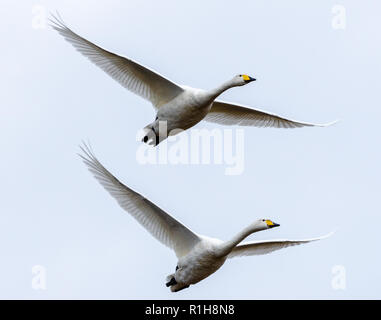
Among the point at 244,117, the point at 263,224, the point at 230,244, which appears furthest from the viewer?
the point at 244,117

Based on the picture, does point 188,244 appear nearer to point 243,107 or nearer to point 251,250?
point 251,250

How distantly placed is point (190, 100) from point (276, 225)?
3309 millimetres

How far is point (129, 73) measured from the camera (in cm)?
2480

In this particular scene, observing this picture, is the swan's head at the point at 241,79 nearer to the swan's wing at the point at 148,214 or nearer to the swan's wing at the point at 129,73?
the swan's wing at the point at 129,73

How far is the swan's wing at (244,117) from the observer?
26.4 metres

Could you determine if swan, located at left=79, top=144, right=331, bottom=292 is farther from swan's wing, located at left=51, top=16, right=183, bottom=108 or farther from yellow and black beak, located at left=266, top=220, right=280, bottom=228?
swan's wing, located at left=51, top=16, right=183, bottom=108

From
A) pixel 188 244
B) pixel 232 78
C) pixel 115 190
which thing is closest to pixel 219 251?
pixel 188 244

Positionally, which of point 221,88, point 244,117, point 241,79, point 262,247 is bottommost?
point 262,247

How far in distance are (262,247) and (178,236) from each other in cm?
212

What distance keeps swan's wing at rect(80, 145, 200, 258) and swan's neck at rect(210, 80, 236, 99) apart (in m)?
3.12

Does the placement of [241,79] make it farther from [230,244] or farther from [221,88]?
[230,244]

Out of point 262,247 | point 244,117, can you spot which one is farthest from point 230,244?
point 244,117

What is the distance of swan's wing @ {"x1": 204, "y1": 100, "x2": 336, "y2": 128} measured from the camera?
2636 cm

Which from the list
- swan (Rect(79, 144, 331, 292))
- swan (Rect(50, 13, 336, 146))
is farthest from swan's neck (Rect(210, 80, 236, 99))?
swan (Rect(79, 144, 331, 292))
